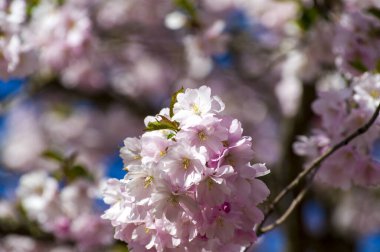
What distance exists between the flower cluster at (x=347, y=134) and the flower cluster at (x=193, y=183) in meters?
0.63

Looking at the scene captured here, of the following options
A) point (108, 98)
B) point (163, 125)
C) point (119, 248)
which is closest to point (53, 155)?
point (119, 248)

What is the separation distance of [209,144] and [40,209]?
5.75 ft

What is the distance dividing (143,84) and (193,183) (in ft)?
17.8

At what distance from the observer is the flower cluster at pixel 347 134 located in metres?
1.96

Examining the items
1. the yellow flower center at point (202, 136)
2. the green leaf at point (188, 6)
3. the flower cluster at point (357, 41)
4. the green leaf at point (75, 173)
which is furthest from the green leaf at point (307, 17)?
the yellow flower center at point (202, 136)

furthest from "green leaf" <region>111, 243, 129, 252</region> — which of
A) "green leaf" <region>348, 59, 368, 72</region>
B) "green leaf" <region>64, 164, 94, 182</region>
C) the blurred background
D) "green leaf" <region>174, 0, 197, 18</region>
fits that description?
"green leaf" <region>348, 59, 368, 72</region>

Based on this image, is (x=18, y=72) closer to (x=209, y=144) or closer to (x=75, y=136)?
(x=209, y=144)

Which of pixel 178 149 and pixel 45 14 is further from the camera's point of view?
pixel 45 14

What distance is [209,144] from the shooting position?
140 centimetres

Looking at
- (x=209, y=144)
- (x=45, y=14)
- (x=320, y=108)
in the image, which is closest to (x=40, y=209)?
(x=45, y=14)

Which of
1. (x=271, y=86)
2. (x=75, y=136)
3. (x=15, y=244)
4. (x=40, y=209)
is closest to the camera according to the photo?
(x=40, y=209)

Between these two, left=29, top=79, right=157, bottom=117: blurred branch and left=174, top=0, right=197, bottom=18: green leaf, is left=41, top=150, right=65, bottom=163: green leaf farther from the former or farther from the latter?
left=29, top=79, right=157, bottom=117: blurred branch

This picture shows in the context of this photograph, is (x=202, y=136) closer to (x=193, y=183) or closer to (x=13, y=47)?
(x=193, y=183)

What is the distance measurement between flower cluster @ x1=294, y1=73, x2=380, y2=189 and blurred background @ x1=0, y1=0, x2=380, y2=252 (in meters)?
0.30
